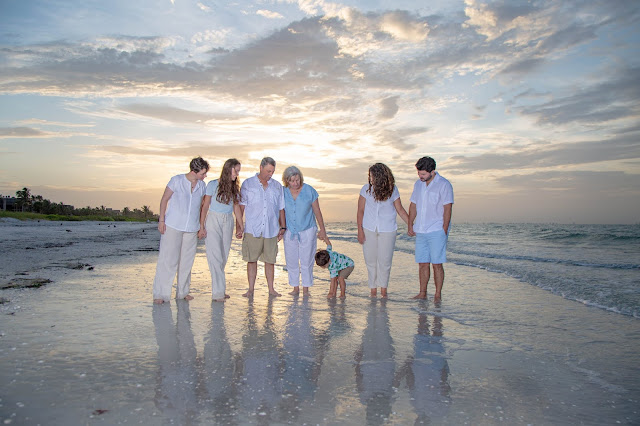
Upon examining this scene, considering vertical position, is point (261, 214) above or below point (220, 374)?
above

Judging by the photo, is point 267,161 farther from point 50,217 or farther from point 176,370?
point 50,217

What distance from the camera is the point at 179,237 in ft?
23.4

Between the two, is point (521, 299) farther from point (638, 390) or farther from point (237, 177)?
point (237, 177)

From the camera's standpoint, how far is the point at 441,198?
771 cm

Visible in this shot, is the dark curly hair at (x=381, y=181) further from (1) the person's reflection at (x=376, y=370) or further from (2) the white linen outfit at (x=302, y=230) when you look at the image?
(1) the person's reflection at (x=376, y=370)

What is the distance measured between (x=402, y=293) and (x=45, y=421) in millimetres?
6715

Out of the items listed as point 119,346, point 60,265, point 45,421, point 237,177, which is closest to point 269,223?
point 237,177

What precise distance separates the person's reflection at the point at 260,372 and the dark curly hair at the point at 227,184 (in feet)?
8.61

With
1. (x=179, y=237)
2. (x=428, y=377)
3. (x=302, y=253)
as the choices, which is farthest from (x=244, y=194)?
(x=428, y=377)

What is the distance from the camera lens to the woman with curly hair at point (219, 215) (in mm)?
7254

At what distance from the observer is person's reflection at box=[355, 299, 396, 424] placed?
312 cm

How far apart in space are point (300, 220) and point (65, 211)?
69.9 meters

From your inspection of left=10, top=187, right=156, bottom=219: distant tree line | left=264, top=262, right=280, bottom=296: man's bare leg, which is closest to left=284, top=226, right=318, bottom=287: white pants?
left=264, top=262, right=280, bottom=296: man's bare leg

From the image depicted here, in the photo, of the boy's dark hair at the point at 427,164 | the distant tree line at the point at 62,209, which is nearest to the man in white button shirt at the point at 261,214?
the boy's dark hair at the point at 427,164
